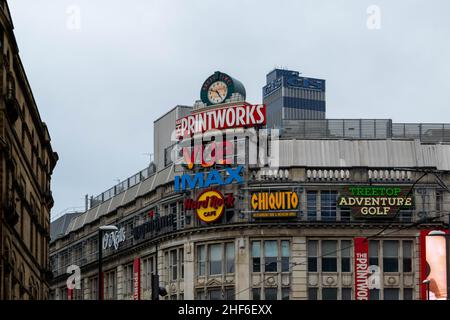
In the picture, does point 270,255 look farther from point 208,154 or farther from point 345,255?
point 208,154

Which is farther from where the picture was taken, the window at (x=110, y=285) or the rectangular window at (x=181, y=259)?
the window at (x=110, y=285)

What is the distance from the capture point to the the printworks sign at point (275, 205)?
307 ft

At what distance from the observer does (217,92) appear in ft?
326

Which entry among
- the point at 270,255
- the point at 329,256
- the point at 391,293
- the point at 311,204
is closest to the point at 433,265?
the point at 391,293

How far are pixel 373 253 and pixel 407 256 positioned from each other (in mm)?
2667

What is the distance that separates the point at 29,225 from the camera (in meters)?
71.9

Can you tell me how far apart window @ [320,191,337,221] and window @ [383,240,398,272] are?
15.2 ft

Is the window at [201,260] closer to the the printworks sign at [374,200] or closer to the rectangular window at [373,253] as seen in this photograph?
the the printworks sign at [374,200]

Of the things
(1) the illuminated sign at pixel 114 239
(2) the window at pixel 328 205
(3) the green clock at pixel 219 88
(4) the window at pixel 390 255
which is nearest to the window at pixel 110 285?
(1) the illuminated sign at pixel 114 239

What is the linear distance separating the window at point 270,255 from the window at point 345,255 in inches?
205

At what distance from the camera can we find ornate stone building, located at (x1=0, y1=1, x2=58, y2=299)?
172ft

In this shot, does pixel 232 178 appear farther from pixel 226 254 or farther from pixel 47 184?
pixel 47 184

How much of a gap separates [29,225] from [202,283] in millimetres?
26502

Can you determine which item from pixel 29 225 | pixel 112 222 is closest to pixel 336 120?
pixel 112 222
